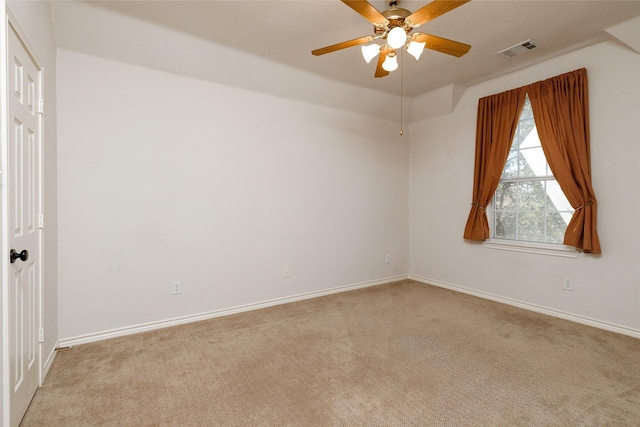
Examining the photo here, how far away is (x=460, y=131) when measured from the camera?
4473 millimetres

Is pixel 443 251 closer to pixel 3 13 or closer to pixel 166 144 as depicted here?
pixel 166 144

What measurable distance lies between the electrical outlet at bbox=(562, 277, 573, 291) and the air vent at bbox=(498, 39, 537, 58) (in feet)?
7.98

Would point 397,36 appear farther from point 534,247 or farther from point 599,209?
point 534,247

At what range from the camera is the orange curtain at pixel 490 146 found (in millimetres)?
3820

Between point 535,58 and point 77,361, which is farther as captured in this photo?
point 535,58

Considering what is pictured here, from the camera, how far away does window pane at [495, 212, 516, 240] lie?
3977 mm

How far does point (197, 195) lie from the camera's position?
3377mm

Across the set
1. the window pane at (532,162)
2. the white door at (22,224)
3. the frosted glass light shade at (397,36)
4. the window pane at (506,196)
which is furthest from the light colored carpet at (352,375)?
the frosted glass light shade at (397,36)

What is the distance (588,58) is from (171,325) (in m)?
5.00

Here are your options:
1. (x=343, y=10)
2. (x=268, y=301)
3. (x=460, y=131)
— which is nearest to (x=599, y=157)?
(x=460, y=131)

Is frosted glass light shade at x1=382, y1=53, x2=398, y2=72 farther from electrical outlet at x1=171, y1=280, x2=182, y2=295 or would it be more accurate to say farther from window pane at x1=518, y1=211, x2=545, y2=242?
electrical outlet at x1=171, y1=280, x2=182, y2=295

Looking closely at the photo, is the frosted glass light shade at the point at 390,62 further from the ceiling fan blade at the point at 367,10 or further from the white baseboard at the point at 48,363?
the white baseboard at the point at 48,363

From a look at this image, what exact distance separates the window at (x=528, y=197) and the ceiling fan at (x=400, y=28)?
2.00 metres

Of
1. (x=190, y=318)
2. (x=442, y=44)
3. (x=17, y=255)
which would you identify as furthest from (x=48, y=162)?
(x=442, y=44)
